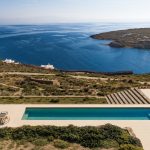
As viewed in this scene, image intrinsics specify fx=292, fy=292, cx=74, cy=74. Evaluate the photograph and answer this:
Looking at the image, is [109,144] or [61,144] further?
[109,144]

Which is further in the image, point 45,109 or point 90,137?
point 45,109

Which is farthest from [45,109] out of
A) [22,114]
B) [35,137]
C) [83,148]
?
[83,148]

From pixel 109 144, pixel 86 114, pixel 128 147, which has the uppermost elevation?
pixel 128 147

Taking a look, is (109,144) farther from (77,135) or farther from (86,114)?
(86,114)

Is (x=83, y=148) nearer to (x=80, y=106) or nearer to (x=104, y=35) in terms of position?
(x=80, y=106)

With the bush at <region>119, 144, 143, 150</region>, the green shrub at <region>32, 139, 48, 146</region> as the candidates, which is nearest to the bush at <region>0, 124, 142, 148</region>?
the green shrub at <region>32, 139, 48, 146</region>

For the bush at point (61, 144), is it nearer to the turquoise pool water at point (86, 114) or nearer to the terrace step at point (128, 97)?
the turquoise pool water at point (86, 114)

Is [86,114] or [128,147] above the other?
[128,147]

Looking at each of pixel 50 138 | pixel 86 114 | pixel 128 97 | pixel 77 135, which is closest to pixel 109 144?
pixel 77 135

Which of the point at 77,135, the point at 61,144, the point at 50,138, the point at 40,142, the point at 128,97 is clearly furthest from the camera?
the point at 128,97
